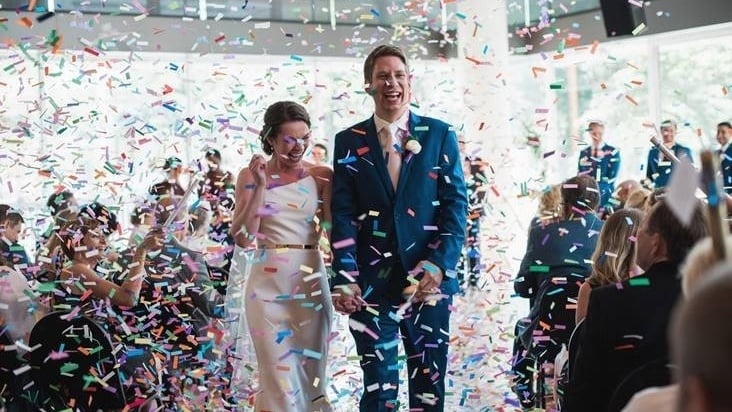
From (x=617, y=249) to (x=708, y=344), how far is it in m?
3.45

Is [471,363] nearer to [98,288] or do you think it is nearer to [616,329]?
[98,288]

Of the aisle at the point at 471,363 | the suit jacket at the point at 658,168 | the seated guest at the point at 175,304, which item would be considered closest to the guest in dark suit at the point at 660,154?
the suit jacket at the point at 658,168

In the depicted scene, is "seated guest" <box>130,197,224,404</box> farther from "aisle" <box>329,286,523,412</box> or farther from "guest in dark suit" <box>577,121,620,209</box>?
"guest in dark suit" <box>577,121,620,209</box>

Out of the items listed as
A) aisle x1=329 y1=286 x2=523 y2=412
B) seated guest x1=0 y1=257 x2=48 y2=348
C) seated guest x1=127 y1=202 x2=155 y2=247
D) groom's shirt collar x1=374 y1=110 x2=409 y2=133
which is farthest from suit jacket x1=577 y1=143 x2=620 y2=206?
seated guest x1=0 y1=257 x2=48 y2=348

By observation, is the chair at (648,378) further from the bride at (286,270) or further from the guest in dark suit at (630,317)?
the bride at (286,270)

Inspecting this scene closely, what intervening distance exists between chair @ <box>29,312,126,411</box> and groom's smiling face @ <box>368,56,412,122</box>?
66.0 inches

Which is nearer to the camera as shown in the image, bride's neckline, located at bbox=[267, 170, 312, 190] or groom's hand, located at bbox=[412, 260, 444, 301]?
groom's hand, located at bbox=[412, 260, 444, 301]

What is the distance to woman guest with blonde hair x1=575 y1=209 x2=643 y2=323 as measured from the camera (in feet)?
15.3

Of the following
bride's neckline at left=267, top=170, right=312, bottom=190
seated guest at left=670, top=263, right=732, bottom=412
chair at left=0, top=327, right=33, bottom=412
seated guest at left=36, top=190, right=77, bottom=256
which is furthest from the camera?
seated guest at left=36, top=190, right=77, bottom=256

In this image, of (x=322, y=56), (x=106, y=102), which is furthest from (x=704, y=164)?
(x=322, y=56)

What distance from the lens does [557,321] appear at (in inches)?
225

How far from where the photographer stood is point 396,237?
5039 mm

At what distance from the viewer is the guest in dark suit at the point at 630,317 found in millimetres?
3328

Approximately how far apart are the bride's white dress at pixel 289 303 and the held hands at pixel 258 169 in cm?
8
